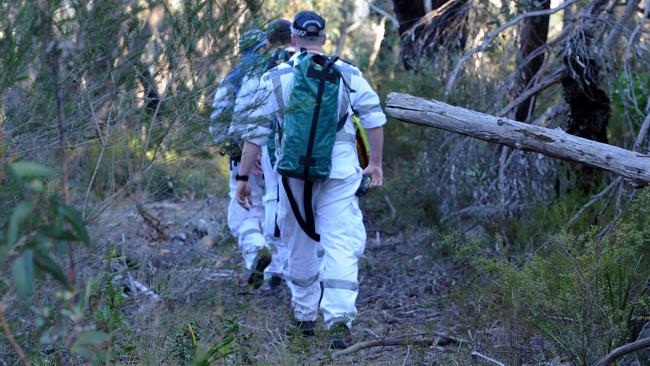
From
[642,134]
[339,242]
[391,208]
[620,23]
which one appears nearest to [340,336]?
[339,242]

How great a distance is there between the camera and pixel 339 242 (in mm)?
5816

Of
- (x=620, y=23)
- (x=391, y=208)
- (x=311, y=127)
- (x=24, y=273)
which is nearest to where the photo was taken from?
(x=24, y=273)

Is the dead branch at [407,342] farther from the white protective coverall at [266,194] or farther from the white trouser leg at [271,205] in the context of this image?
the white protective coverall at [266,194]

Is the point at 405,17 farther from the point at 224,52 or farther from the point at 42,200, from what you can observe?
the point at 42,200

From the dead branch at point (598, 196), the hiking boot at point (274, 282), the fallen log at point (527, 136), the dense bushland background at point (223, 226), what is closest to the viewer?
the dense bushland background at point (223, 226)

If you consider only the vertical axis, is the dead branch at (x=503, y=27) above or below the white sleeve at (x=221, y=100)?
below

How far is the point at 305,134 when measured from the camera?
18.4ft

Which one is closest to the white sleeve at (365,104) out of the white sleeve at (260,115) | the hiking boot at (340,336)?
the white sleeve at (260,115)

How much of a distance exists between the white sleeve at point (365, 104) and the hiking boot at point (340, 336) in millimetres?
1235

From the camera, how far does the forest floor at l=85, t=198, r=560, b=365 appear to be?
5.04 meters

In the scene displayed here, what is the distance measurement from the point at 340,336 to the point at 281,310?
159cm

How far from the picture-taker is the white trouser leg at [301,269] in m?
6.06

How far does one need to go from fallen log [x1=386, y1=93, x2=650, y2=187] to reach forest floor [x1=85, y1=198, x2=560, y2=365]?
105 cm

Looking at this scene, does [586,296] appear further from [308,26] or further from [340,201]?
[308,26]
